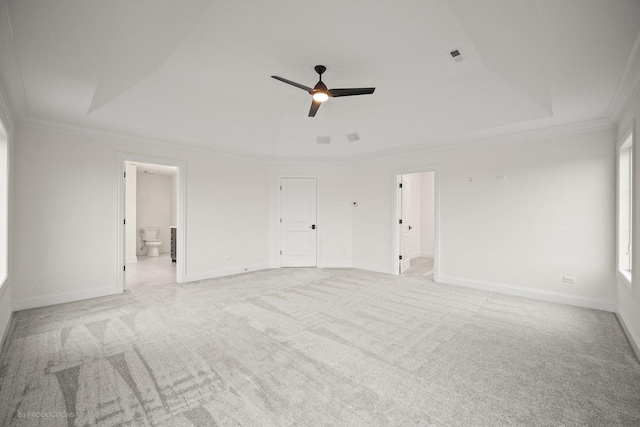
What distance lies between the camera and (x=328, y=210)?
270 inches

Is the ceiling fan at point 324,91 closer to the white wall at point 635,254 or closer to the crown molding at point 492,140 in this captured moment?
the crown molding at point 492,140

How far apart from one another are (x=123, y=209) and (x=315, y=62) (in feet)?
12.3

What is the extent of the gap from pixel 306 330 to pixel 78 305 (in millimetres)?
3281

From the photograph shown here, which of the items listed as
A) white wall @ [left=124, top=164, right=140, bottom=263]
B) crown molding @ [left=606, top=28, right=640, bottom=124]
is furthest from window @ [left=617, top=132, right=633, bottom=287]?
white wall @ [left=124, top=164, right=140, bottom=263]

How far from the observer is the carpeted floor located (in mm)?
1865

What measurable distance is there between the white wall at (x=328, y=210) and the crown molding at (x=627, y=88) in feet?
14.5

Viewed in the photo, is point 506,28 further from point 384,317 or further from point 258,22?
point 384,317

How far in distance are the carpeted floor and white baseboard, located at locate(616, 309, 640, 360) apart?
0.23ft

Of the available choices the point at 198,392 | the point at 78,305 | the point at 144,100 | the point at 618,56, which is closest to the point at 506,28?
the point at 618,56

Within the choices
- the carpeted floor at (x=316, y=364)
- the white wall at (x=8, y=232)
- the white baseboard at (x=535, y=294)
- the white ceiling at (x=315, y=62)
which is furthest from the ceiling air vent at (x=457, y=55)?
the white wall at (x=8, y=232)

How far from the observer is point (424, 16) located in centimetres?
249

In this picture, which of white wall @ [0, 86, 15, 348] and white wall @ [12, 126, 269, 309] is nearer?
white wall @ [0, 86, 15, 348]

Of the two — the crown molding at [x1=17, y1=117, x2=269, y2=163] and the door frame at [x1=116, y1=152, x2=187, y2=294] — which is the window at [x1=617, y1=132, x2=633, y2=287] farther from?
the door frame at [x1=116, y1=152, x2=187, y2=294]

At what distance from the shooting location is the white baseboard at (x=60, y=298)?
3782 millimetres
